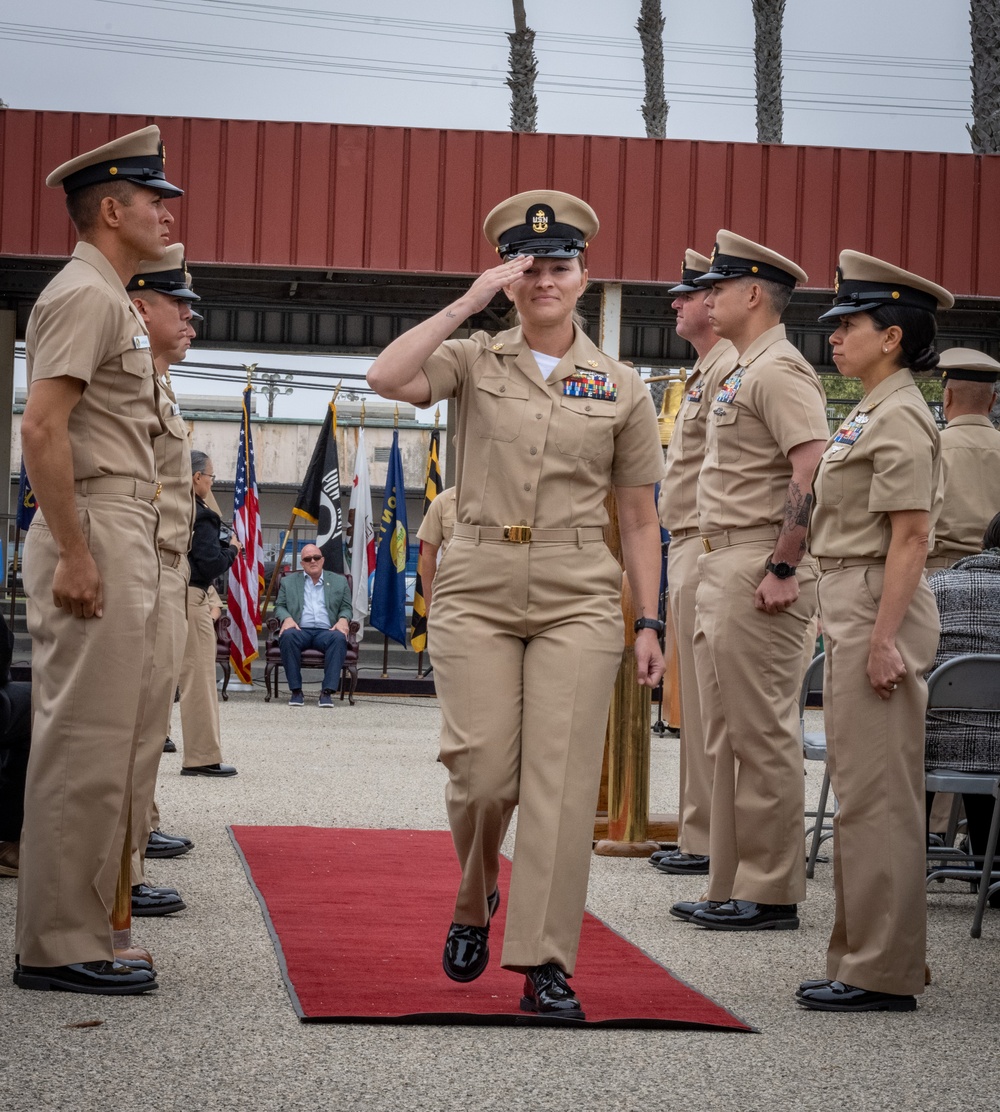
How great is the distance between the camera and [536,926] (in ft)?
12.2

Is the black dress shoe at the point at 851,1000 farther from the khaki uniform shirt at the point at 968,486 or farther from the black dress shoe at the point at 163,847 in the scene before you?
the khaki uniform shirt at the point at 968,486

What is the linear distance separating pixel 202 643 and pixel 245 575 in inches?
248

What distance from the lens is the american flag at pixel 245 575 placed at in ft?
48.0

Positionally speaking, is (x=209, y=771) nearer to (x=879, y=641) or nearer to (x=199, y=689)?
(x=199, y=689)

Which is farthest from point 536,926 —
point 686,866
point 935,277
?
point 935,277

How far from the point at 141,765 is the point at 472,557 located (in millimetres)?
1803

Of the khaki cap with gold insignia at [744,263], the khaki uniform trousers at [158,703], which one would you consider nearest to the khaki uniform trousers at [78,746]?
the khaki uniform trousers at [158,703]

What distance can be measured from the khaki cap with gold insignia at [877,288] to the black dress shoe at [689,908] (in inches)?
82.4

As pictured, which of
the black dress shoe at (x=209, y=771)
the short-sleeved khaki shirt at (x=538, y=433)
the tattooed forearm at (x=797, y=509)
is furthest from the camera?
the black dress shoe at (x=209, y=771)

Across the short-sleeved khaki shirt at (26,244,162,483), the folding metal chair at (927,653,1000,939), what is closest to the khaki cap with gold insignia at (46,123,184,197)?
the short-sleeved khaki shirt at (26,244,162,483)

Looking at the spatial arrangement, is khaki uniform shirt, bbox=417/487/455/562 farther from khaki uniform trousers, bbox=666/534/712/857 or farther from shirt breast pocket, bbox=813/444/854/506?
shirt breast pocket, bbox=813/444/854/506

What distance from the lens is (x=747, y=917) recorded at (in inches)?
206

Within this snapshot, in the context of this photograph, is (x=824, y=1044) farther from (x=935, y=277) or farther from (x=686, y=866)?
(x=935, y=277)

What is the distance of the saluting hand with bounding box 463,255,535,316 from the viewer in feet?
12.5
